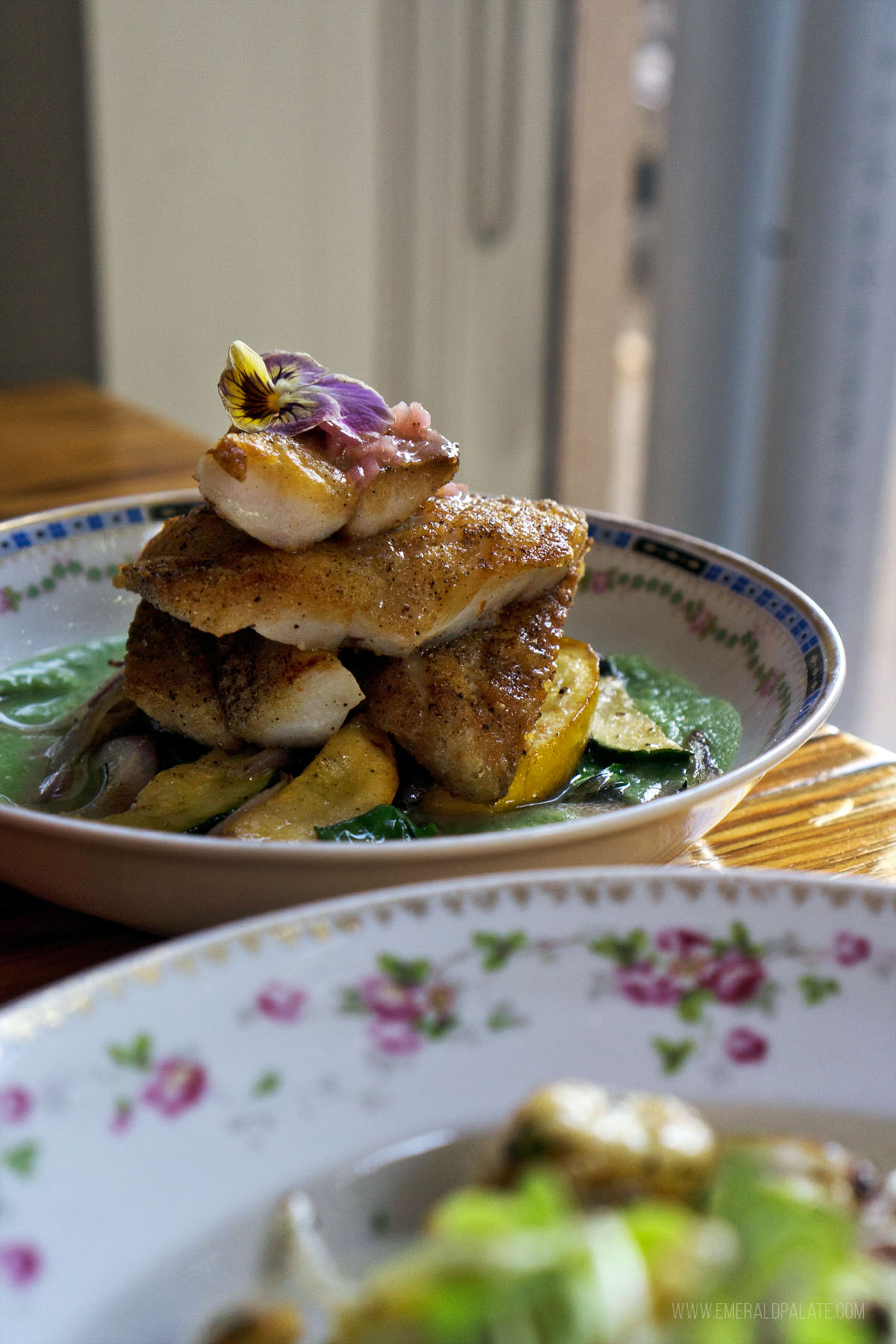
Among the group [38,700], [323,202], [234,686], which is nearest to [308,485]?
[234,686]

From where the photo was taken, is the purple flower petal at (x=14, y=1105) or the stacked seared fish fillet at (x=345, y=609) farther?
the stacked seared fish fillet at (x=345, y=609)

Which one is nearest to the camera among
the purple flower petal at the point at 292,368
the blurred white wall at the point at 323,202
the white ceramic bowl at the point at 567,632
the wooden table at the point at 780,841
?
the white ceramic bowl at the point at 567,632

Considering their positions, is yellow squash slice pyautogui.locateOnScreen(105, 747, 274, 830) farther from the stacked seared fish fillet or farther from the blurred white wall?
the blurred white wall

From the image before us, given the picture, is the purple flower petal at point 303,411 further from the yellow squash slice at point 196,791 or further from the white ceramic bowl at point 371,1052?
the white ceramic bowl at point 371,1052

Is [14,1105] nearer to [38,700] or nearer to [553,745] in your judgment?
[553,745]

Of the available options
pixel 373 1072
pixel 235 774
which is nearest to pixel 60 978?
pixel 235 774

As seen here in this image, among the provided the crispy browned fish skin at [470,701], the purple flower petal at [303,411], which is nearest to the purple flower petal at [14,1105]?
the crispy browned fish skin at [470,701]
